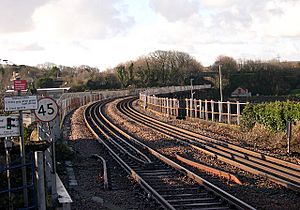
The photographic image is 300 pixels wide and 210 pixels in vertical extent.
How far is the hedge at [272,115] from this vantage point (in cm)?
2330

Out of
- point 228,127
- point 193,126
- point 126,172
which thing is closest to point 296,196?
point 126,172

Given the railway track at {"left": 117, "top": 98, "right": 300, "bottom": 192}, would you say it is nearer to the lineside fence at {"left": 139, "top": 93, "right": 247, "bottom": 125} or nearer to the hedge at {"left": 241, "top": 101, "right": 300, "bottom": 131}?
the hedge at {"left": 241, "top": 101, "right": 300, "bottom": 131}

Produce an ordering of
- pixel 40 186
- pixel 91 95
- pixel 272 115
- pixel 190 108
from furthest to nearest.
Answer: pixel 91 95, pixel 190 108, pixel 272 115, pixel 40 186

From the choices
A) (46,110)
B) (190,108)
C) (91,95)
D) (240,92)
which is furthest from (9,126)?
(240,92)

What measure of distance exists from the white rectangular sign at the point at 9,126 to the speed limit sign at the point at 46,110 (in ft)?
8.82

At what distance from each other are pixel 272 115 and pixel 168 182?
442 inches

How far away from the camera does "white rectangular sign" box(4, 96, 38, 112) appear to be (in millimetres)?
10633

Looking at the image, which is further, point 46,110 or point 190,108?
point 190,108

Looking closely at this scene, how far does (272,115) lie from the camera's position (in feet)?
80.3

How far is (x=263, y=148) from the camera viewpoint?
21578 millimetres

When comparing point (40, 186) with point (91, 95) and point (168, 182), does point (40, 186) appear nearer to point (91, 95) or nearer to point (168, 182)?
point (168, 182)

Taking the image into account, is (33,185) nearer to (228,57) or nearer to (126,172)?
(126,172)

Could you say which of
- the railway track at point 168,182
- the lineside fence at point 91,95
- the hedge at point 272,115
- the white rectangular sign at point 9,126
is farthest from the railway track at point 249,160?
the lineside fence at point 91,95

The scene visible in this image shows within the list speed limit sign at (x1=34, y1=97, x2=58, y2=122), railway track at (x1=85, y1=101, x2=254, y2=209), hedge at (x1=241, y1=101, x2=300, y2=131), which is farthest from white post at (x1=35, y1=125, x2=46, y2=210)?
hedge at (x1=241, y1=101, x2=300, y2=131)
